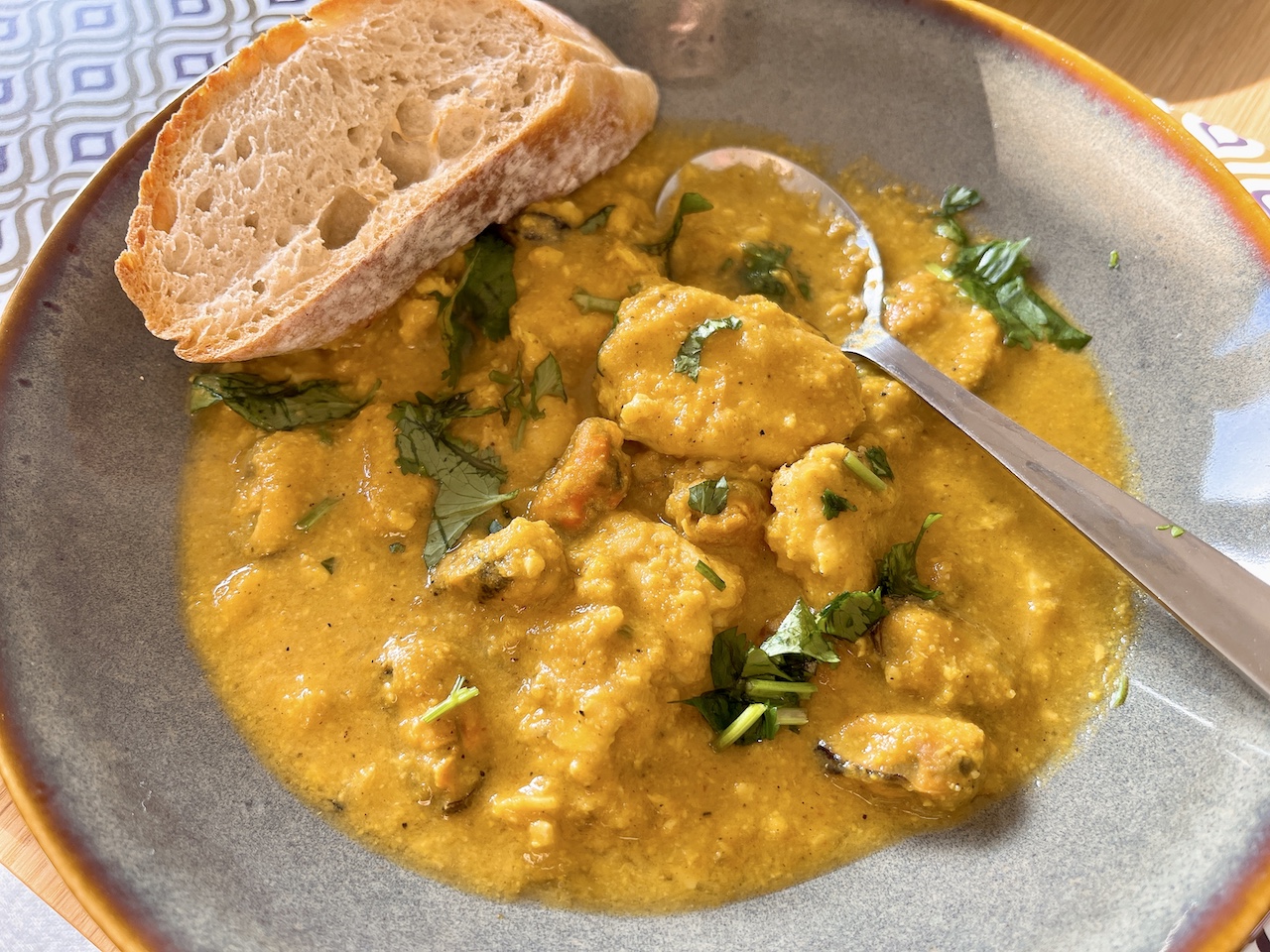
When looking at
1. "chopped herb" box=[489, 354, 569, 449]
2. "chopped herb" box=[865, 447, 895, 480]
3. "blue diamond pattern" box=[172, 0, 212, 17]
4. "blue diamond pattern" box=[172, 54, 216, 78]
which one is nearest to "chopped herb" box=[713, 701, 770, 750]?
"chopped herb" box=[865, 447, 895, 480]

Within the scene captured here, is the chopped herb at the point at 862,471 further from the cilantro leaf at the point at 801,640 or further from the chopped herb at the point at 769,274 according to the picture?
the chopped herb at the point at 769,274

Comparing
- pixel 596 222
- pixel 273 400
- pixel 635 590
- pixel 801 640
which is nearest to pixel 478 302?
pixel 596 222

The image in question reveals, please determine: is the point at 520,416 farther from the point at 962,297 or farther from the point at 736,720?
the point at 962,297

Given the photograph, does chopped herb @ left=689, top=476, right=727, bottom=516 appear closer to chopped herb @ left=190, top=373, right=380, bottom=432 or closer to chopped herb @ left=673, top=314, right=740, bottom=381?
chopped herb @ left=673, top=314, right=740, bottom=381

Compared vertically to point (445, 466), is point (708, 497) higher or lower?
higher

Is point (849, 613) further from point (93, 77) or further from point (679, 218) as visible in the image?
point (93, 77)
